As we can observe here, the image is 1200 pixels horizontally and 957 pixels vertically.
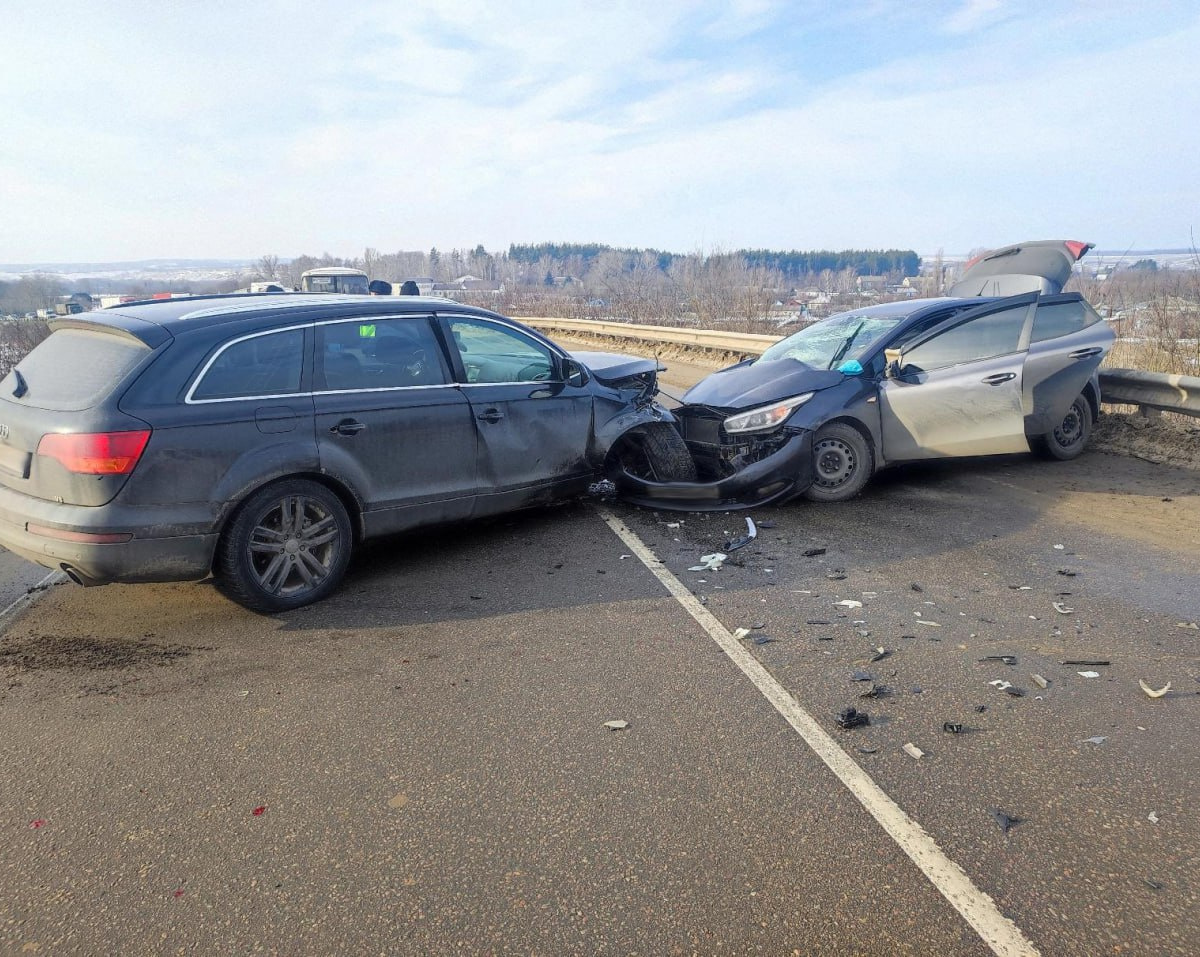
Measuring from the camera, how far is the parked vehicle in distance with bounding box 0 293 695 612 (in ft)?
14.7

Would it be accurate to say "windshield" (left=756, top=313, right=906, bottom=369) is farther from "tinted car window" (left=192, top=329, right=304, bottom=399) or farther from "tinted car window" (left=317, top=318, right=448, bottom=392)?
"tinted car window" (left=192, top=329, right=304, bottom=399)

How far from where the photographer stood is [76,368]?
15.8 feet

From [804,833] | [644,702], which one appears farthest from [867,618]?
[804,833]

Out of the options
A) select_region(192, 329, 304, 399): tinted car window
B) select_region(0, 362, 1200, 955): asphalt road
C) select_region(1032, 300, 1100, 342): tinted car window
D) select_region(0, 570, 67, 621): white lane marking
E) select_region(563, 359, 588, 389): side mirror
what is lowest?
select_region(0, 570, 67, 621): white lane marking

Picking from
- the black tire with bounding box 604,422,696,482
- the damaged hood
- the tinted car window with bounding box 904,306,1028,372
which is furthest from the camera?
the tinted car window with bounding box 904,306,1028,372

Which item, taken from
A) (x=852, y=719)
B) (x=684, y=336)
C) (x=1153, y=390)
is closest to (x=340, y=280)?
(x=684, y=336)

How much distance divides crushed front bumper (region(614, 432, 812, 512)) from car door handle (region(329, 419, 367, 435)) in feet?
8.74

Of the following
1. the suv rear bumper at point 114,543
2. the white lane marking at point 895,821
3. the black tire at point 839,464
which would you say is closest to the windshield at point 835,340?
the black tire at point 839,464

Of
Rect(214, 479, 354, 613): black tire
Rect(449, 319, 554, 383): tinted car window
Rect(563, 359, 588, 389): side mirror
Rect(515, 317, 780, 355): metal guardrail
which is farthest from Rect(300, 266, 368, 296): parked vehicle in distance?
Rect(214, 479, 354, 613): black tire

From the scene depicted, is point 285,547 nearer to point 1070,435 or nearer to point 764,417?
point 764,417

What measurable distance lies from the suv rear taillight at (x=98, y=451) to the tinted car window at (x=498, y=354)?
2272 millimetres

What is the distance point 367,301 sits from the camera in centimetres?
580

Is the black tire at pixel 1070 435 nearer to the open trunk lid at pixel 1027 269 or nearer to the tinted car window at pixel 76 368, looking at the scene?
the open trunk lid at pixel 1027 269

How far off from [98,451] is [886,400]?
20.0ft
